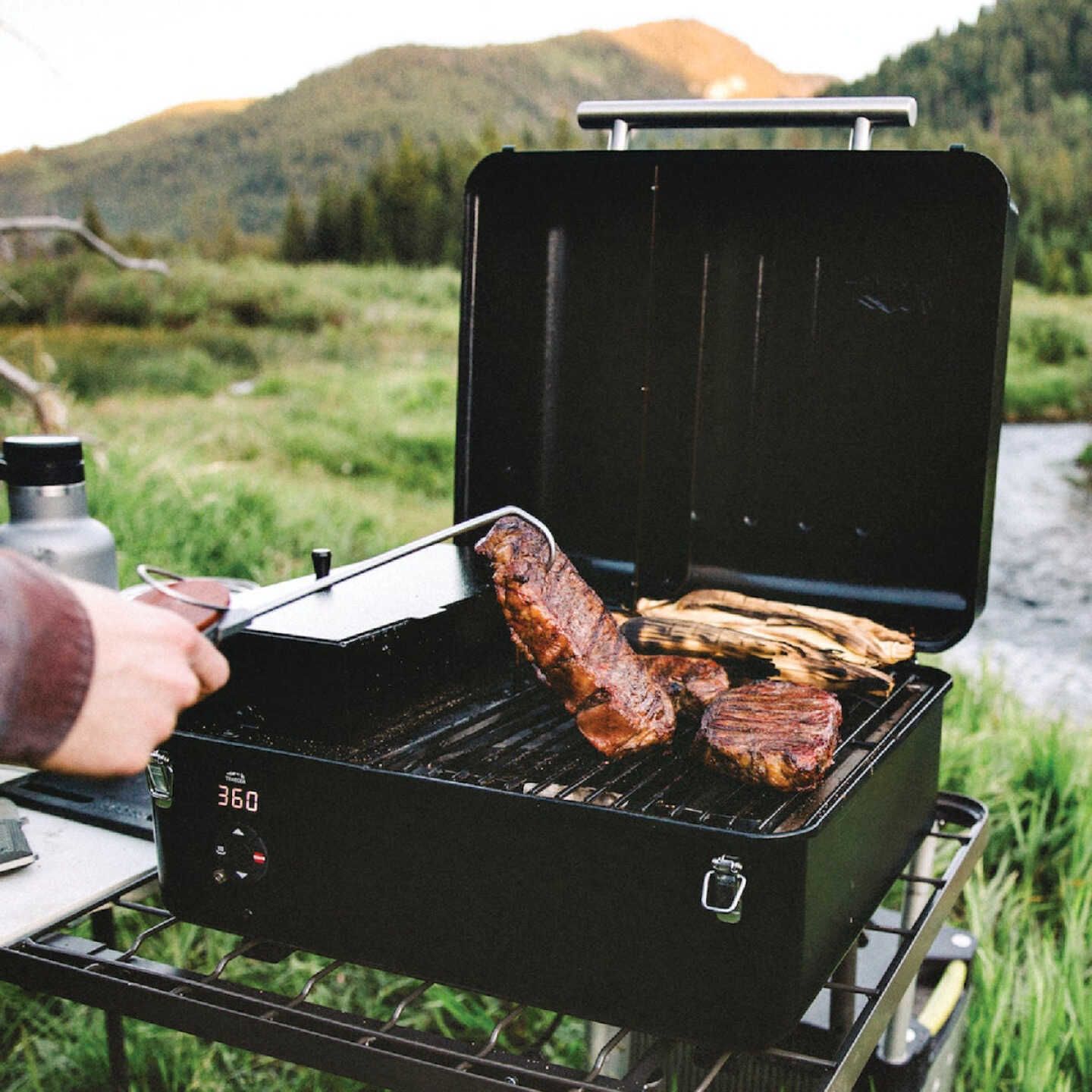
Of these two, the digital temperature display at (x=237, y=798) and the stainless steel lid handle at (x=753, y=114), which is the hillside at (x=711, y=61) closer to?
the stainless steel lid handle at (x=753, y=114)

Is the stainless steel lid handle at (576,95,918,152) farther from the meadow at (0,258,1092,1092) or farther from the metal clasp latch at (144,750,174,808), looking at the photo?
the meadow at (0,258,1092,1092)

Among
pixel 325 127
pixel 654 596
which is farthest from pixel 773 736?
pixel 325 127

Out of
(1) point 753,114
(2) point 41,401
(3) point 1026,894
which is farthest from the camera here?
(2) point 41,401

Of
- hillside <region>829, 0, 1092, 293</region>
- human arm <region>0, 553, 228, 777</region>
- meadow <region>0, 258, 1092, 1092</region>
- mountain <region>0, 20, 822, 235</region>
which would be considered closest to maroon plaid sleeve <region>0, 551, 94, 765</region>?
human arm <region>0, 553, 228, 777</region>

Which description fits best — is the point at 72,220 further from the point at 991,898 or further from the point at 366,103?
the point at 991,898

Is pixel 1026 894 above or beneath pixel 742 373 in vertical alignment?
beneath

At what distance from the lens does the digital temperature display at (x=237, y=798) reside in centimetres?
133

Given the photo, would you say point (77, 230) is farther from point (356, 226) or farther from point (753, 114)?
point (753, 114)

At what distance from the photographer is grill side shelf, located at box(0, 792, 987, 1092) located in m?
1.20

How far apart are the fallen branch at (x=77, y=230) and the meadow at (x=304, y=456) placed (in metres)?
0.21

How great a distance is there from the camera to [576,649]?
1.44 m

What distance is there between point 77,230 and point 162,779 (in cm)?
353

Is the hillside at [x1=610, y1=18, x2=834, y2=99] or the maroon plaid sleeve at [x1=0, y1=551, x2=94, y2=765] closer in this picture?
the maroon plaid sleeve at [x1=0, y1=551, x2=94, y2=765]

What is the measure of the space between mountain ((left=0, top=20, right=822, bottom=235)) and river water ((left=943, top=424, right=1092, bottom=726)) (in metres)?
1.94
